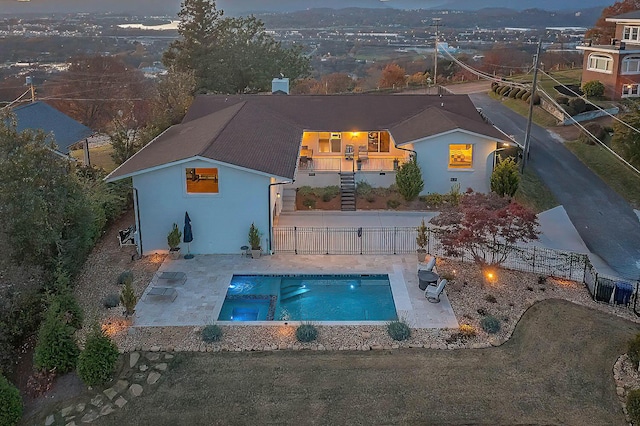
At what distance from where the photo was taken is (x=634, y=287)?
18922 mm

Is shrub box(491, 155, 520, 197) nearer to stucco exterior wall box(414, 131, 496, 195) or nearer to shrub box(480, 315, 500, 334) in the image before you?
stucco exterior wall box(414, 131, 496, 195)

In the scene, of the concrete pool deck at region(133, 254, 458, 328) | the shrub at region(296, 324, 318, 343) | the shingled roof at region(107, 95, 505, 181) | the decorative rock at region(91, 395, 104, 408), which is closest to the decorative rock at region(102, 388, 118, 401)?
the decorative rock at region(91, 395, 104, 408)

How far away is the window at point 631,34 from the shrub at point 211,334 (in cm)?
5174

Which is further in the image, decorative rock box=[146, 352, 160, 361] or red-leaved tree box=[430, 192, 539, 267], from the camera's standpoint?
red-leaved tree box=[430, 192, 539, 267]

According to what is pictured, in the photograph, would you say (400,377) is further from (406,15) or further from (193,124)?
(406,15)

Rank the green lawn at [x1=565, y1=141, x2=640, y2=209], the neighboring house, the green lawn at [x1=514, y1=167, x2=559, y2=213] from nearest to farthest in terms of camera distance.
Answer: the green lawn at [x1=514, y1=167, x2=559, y2=213] < the green lawn at [x1=565, y1=141, x2=640, y2=209] < the neighboring house

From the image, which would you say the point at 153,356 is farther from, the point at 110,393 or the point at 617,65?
the point at 617,65

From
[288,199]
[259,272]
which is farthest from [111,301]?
[288,199]

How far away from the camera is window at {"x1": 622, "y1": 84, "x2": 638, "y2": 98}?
49281 millimetres

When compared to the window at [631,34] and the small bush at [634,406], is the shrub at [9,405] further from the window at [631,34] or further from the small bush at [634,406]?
the window at [631,34]

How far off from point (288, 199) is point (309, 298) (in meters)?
10.4

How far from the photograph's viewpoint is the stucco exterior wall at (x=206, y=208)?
73.7 feet

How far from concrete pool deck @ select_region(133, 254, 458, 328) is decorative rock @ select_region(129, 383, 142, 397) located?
2968 millimetres

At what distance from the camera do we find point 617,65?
48812 mm
